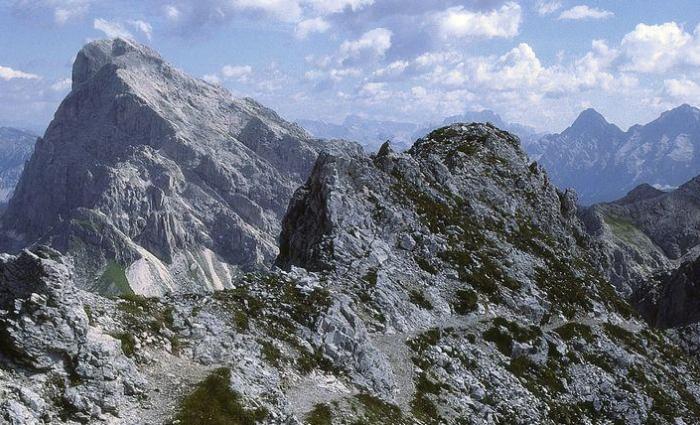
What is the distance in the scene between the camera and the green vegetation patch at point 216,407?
2566cm

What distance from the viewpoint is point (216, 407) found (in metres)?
26.8

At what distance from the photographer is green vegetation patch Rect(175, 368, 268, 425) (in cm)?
2566

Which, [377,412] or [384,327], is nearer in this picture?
[377,412]

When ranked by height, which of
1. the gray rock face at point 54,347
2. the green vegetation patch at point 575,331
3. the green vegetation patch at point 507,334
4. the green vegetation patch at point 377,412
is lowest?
the green vegetation patch at point 377,412

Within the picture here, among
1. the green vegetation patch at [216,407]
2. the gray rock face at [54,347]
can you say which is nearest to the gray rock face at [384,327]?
the gray rock face at [54,347]

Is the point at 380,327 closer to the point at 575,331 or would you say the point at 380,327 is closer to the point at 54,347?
the point at 575,331

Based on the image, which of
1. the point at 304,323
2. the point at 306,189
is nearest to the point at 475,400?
the point at 304,323

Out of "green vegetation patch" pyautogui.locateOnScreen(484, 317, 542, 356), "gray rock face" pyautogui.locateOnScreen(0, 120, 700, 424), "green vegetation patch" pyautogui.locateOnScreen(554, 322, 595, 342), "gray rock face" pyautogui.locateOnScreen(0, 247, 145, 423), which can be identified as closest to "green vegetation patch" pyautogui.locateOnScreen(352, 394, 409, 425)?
"gray rock face" pyautogui.locateOnScreen(0, 120, 700, 424)

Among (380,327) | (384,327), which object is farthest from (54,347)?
(384,327)

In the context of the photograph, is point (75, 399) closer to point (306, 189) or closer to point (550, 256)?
point (306, 189)

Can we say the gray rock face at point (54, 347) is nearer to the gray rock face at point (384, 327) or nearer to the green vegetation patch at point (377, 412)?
the gray rock face at point (384, 327)

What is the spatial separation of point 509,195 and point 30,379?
194 feet

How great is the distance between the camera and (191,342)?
105 ft

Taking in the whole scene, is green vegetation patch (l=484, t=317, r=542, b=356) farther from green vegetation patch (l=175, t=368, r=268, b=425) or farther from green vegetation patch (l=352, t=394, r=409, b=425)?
green vegetation patch (l=175, t=368, r=268, b=425)
